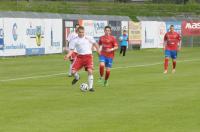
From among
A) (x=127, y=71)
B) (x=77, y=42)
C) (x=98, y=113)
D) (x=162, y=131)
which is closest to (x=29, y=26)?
(x=127, y=71)

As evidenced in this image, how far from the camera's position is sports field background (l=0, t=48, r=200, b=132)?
1247cm

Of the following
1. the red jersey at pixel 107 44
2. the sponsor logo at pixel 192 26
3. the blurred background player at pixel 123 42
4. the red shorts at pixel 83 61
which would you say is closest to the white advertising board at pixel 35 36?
the blurred background player at pixel 123 42

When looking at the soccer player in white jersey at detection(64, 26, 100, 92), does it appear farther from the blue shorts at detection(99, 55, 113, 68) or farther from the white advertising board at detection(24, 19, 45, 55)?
the white advertising board at detection(24, 19, 45, 55)

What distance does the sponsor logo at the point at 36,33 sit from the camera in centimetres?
4130

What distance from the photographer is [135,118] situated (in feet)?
44.4

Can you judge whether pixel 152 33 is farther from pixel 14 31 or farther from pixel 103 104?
pixel 103 104

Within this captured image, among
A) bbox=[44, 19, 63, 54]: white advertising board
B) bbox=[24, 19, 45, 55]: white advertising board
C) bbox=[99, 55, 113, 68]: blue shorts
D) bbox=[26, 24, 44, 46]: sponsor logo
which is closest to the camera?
bbox=[99, 55, 113, 68]: blue shorts

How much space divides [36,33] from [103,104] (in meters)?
26.5

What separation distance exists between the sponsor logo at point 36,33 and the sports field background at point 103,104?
48.7 feet

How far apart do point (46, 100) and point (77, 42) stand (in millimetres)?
3889

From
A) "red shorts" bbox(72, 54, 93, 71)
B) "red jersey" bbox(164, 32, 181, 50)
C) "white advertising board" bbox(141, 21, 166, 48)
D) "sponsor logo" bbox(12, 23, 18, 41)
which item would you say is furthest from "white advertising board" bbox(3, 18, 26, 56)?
"red shorts" bbox(72, 54, 93, 71)

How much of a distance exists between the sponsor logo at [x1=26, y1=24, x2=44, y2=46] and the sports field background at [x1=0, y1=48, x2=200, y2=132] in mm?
14834

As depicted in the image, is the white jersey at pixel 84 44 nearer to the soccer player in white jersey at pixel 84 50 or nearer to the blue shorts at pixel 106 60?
the soccer player in white jersey at pixel 84 50

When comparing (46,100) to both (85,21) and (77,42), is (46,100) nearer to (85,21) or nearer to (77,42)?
(77,42)
